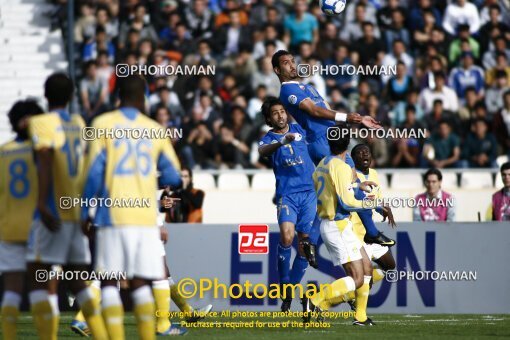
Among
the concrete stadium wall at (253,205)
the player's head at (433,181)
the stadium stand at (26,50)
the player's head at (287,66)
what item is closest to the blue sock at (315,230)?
the player's head at (287,66)

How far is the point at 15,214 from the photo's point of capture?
9555 mm

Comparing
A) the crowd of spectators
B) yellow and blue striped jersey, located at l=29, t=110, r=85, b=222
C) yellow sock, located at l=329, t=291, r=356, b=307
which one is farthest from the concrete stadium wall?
yellow and blue striped jersey, located at l=29, t=110, r=85, b=222

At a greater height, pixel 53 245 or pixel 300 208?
pixel 300 208

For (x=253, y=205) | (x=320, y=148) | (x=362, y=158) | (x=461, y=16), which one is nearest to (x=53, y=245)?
(x=320, y=148)

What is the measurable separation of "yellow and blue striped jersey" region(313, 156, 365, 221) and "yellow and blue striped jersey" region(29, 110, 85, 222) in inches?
140

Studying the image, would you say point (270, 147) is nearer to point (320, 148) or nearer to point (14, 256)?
point (320, 148)

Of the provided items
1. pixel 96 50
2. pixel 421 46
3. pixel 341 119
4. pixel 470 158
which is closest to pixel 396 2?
pixel 421 46

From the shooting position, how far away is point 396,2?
22.1m

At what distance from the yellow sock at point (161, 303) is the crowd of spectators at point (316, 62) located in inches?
298

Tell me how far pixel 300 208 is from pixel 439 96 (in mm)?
7177

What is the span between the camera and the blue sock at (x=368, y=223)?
12.9 m

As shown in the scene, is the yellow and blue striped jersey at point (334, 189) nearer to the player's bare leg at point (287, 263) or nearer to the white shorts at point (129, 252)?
the player's bare leg at point (287, 263)

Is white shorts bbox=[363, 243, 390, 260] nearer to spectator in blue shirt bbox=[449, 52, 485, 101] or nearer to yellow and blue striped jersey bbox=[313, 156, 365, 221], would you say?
yellow and blue striped jersey bbox=[313, 156, 365, 221]

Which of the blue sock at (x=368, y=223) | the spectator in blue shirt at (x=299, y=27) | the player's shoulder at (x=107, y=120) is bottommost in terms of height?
the blue sock at (x=368, y=223)
